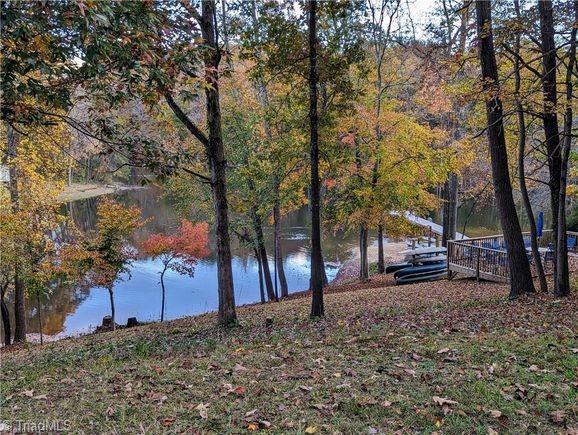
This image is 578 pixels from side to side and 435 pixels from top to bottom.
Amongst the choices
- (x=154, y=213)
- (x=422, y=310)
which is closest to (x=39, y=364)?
(x=422, y=310)

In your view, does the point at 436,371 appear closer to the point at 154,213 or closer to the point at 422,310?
the point at 422,310

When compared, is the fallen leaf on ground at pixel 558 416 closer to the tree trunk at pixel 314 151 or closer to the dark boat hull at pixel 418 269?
the tree trunk at pixel 314 151

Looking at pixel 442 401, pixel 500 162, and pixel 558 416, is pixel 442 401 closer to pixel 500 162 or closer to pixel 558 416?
pixel 558 416

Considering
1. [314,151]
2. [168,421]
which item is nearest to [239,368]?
[168,421]

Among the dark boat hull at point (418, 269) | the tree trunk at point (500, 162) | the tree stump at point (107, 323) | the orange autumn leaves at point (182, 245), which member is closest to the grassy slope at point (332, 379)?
the tree trunk at point (500, 162)

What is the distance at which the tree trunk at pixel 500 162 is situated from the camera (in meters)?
8.38

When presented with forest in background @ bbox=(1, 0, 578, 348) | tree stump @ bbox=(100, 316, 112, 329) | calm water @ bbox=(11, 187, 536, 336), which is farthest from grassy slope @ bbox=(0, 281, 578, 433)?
calm water @ bbox=(11, 187, 536, 336)

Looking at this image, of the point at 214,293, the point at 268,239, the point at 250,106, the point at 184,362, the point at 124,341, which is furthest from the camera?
the point at 268,239

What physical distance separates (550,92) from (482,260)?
6.95m

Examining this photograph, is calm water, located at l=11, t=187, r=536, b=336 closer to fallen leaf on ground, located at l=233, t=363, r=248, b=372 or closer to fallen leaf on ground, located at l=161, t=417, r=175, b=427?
fallen leaf on ground, located at l=233, t=363, r=248, b=372

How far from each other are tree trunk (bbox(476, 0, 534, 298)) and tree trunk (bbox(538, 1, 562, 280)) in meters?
0.73

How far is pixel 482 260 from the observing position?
44.6ft

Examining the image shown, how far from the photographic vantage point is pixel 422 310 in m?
8.89

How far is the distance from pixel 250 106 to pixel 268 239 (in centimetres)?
1439
